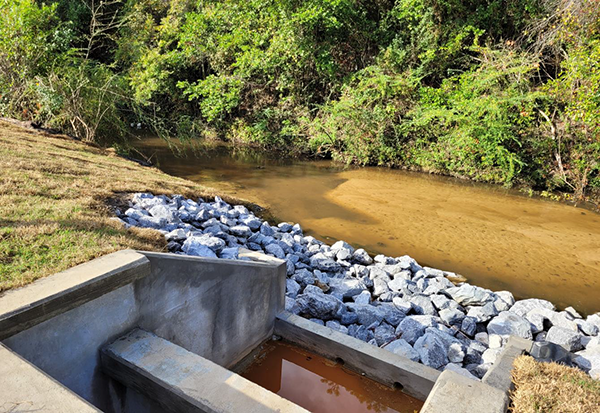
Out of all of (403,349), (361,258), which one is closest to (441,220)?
(361,258)

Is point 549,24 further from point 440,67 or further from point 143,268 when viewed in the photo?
point 143,268

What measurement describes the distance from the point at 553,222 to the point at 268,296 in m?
7.76

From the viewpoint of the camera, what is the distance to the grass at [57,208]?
2703mm

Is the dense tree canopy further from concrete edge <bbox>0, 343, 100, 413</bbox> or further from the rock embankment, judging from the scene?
concrete edge <bbox>0, 343, 100, 413</bbox>

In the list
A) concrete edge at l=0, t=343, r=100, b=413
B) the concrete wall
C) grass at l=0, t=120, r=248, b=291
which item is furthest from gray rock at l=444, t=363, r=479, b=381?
concrete edge at l=0, t=343, r=100, b=413

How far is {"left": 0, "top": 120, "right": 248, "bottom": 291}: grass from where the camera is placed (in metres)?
2.70

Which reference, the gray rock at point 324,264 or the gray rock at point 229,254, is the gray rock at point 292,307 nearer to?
the gray rock at point 229,254

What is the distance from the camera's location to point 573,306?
214 inches

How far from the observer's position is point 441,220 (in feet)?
27.9

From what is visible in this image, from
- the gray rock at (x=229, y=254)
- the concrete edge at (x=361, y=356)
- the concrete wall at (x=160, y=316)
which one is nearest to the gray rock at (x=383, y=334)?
the concrete edge at (x=361, y=356)

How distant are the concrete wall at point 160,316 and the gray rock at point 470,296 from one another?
2.43m

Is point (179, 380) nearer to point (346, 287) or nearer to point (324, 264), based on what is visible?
point (346, 287)

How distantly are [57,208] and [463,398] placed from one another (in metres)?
3.77

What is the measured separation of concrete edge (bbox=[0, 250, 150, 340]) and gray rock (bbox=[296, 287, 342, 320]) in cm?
204
